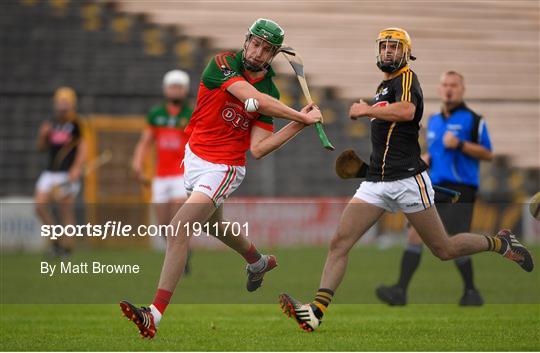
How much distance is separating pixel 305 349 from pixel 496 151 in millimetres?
14468

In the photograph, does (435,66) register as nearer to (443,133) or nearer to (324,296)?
(443,133)

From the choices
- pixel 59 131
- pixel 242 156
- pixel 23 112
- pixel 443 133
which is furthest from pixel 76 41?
pixel 242 156

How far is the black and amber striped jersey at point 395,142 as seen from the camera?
293 inches

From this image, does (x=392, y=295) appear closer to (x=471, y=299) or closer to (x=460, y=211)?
(x=471, y=299)

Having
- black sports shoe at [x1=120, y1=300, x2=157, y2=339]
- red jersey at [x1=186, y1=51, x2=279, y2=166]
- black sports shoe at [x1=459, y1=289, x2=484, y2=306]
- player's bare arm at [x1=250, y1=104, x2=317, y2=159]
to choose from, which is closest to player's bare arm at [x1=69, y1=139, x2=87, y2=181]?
black sports shoe at [x1=459, y1=289, x2=484, y2=306]

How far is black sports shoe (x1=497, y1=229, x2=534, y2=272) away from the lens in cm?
795

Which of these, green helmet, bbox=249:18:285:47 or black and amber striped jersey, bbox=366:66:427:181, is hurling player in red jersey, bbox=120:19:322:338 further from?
black and amber striped jersey, bbox=366:66:427:181

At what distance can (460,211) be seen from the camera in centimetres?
970

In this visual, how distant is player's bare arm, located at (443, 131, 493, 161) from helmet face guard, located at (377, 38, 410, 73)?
233cm

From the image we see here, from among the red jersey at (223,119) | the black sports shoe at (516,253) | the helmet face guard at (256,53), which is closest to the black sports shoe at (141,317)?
the red jersey at (223,119)

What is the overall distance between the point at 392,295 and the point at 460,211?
3.13ft

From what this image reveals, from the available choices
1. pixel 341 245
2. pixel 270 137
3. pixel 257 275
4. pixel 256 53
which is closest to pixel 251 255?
pixel 257 275

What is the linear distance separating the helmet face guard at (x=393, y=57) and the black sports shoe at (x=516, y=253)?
150 cm

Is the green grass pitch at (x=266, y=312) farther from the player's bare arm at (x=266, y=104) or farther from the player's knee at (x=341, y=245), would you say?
the player's bare arm at (x=266, y=104)
